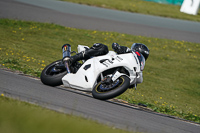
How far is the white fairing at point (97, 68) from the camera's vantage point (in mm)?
5992

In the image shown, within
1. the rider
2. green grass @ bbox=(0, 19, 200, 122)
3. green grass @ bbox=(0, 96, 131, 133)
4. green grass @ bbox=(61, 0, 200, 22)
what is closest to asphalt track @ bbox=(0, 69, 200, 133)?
green grass @ bbox=(0, 96, 131, 133)

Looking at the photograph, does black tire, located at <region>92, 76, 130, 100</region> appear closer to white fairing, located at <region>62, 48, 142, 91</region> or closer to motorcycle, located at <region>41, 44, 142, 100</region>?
motorcycle, located at <region>41, 44, 142, 100</region>

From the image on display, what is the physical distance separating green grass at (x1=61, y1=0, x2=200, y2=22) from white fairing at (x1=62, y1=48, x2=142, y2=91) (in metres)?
17.1

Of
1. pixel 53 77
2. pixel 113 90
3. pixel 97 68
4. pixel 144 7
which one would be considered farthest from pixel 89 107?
pixel 144 7

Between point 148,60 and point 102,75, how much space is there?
7.32 metres

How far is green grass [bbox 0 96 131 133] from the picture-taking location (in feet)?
12.0

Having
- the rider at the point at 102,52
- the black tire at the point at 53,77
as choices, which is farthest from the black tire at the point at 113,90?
the black tire at the point at 53,77

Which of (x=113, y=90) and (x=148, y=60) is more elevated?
(x=113, y=90)

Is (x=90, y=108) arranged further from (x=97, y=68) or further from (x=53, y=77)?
(x=53, y=77)

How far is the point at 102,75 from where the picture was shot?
6.08 metres

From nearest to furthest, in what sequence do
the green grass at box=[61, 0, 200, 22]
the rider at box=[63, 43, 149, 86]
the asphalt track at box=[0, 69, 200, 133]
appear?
the asphalt track at box=[0, 69, 200, 133]
the rider at box=[63, 43, 149, 86]
the green grass at box=[61, 0, 200, 22]

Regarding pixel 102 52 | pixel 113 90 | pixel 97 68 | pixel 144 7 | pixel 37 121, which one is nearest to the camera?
pixel 37 121

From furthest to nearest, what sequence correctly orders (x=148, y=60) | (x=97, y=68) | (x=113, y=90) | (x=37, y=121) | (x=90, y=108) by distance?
(x=148, y=60) → (x=97, y=68) → (x=113, y=90) → (x=90, y=108) → (x=37, y=121)

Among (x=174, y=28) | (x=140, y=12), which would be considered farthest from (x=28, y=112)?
(x=140, y=12)
